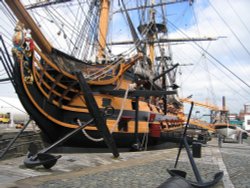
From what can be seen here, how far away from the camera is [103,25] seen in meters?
18.9

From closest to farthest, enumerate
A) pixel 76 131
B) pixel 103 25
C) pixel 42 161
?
pixel 42 161
pixel 76 131
pixel 103 25

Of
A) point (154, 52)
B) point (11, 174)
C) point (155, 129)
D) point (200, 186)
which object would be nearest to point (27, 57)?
point (11, 174)

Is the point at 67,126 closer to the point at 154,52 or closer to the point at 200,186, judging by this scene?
the point at 200,186

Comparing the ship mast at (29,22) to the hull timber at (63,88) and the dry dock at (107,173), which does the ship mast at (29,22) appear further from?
the dry dock at (107,173)

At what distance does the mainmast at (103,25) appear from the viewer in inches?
726

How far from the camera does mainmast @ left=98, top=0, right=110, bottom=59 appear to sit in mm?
18438

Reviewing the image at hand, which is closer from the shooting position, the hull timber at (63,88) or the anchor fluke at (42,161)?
the anchor fluke at (42,161)

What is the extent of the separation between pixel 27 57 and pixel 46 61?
1.41 m

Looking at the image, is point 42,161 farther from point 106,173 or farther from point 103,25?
point 103,25

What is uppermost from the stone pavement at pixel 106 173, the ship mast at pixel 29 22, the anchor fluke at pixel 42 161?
the ship mast at pixel 29 22

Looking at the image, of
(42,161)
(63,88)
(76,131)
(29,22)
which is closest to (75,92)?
(63,88)

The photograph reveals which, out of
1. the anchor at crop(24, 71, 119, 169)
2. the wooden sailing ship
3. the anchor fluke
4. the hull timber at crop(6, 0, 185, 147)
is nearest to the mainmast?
the wooden sailing ship

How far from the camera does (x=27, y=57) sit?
10883mm

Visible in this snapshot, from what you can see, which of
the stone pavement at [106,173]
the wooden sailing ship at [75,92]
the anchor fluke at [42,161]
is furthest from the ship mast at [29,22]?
the anchor fluke at [42,161]
